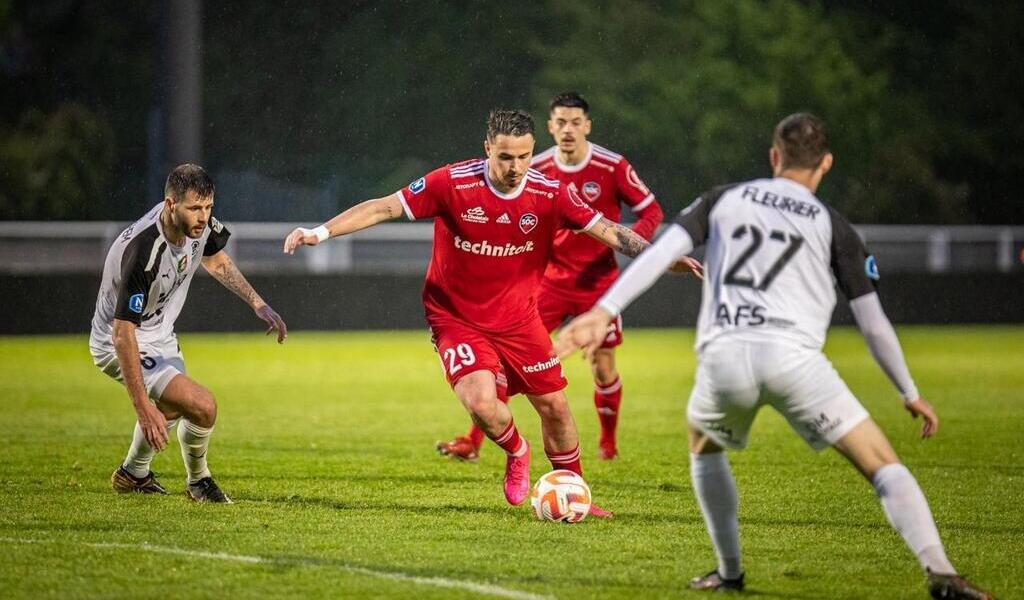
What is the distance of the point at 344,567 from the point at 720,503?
161cm

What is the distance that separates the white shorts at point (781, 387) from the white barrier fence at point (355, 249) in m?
18.0

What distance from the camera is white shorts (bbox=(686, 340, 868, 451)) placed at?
5.30m

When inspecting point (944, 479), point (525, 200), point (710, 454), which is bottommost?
point (944, 479)

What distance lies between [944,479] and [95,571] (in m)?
5.24

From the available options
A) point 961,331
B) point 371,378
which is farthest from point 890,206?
point 371,378

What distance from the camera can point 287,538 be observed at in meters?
6.76

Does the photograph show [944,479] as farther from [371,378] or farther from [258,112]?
[258,112]

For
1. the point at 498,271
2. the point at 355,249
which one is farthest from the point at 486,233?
the point at 355,249

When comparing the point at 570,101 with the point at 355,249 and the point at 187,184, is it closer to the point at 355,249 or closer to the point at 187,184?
the point at 187,184

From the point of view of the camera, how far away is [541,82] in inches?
1540

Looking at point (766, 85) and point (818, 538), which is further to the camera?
point (766, 85)

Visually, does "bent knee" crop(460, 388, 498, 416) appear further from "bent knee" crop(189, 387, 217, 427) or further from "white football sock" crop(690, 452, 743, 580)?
"white football sock" crop(690, 452, 743, 580)

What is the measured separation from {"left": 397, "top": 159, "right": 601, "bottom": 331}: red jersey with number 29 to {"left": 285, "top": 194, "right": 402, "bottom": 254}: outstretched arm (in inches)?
4.3

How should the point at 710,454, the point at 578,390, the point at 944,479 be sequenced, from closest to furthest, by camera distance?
the point at 710,454, the point at 944,479, the point at 578,390
